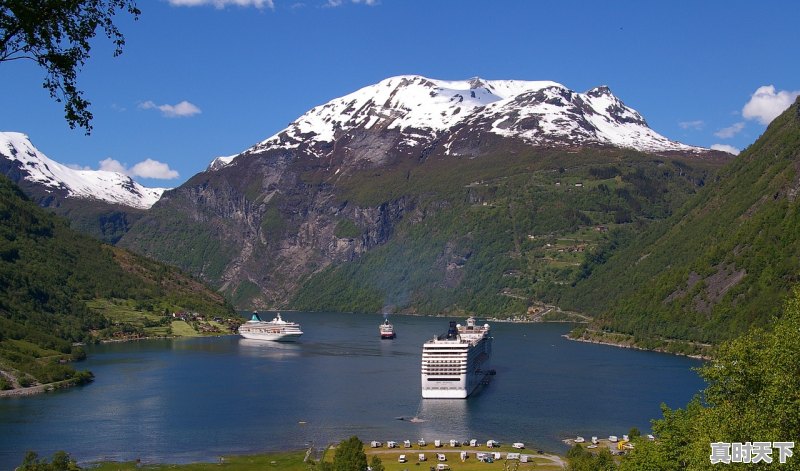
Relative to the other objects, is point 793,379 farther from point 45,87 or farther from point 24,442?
point 24,442

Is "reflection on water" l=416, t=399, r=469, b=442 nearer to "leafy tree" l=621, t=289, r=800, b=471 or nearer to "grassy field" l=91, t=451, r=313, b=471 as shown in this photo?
"grassy field" l=91, t=451, r=313, b=471

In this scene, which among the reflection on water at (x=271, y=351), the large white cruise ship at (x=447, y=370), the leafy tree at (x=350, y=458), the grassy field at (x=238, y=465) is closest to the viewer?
the leafy tree at (x=350, y=458)

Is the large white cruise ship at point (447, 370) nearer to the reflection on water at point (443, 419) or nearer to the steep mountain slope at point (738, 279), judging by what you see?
the reflection on water at point (443, 419)

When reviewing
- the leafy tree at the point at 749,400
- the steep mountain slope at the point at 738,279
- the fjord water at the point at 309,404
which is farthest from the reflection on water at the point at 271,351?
the leafy tree at the point at 749,400

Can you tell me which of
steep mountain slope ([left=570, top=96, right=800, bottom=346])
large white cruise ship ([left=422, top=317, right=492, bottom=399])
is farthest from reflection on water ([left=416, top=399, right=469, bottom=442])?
steep mountain slope ([left=570, top=96, right=800, bottom=346])

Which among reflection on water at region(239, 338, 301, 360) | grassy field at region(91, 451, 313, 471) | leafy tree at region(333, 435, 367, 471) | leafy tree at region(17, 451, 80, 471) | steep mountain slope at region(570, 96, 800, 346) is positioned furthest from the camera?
reflection on water at region(239, 338, 301, 360)

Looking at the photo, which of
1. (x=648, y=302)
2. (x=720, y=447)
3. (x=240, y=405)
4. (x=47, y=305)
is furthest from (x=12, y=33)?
(x=648, y=302)
